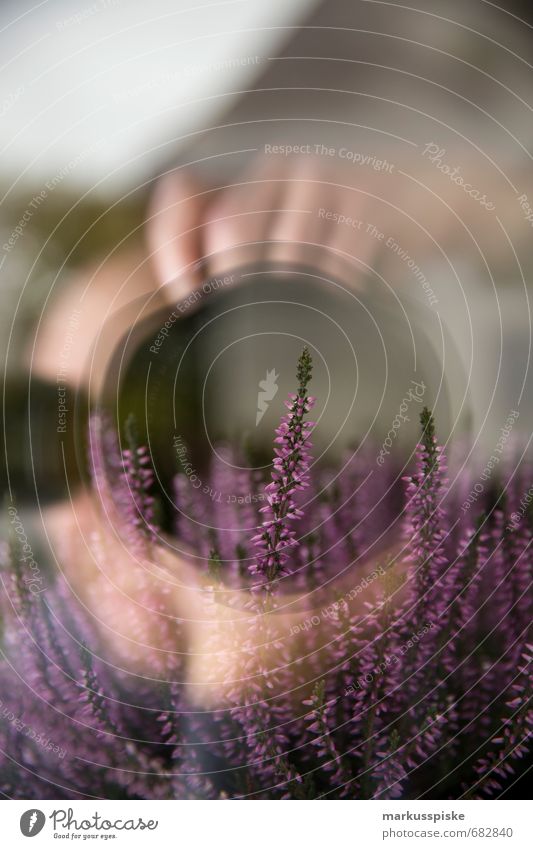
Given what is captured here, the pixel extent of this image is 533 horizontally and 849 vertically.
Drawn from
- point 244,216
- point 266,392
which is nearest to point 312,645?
point 266,392

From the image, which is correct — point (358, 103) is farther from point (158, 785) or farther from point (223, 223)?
point (158, 785)

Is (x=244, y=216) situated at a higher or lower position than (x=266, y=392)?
higher
